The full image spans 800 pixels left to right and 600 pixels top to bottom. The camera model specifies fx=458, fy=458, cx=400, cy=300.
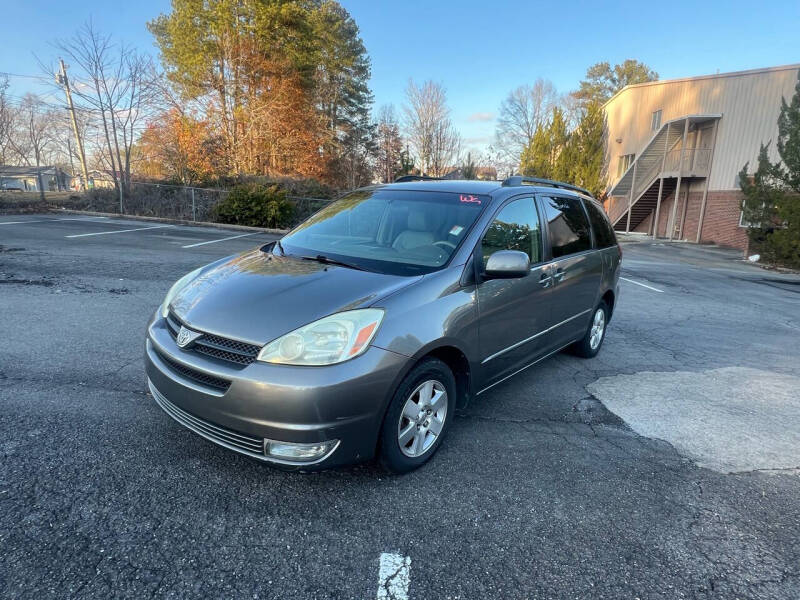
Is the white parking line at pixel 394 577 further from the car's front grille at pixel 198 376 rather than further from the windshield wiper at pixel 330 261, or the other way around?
the windshield wiper at pixel 330 261

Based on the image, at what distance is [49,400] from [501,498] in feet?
10.4

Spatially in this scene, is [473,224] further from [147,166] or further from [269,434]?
[147,166]

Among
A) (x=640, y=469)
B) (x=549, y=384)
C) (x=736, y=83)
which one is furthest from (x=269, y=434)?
(x=736, y=83)

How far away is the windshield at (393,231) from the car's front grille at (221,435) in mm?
1244

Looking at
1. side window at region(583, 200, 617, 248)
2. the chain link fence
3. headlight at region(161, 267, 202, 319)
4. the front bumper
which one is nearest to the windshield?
headlight at region(161, 267, 202, 319)

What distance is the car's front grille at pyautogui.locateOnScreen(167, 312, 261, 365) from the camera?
2299mm

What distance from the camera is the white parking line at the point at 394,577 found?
1904mm

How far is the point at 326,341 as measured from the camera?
2.30 meters

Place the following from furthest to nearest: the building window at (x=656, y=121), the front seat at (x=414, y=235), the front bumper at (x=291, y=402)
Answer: the building window at (x=656, y=121) < the front seat at (x=414, y=235) < the front bumper at (x=291, y=402)

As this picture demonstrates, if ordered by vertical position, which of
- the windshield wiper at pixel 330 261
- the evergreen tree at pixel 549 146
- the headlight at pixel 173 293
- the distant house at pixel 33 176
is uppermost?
the evergreen tree at pixel 549 146

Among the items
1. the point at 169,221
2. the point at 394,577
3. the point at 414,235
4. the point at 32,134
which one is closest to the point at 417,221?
the point at 414,235

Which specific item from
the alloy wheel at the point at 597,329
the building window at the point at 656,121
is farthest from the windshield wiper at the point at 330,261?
the building window at the point at 656,121

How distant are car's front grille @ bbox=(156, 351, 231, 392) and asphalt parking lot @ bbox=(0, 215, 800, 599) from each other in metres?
0.59

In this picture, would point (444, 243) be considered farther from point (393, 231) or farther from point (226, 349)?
point (226, 349)
